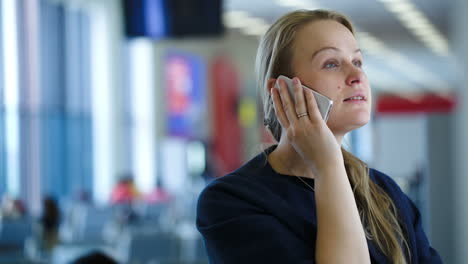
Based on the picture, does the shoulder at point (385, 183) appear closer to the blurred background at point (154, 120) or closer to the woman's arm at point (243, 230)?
the woman's arm at point (243, 230)

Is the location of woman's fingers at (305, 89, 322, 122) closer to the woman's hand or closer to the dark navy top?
the woman's hand

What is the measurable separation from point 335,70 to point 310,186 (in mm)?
230

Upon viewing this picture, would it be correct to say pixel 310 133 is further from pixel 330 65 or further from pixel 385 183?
pixel 385 183

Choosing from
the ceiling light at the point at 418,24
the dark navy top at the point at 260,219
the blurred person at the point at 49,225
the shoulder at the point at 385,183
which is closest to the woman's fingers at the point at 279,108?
the dark navy top at the point at 260,219

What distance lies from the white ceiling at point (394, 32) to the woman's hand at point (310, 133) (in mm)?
11173

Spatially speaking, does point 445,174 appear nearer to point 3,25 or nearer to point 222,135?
point 3,25

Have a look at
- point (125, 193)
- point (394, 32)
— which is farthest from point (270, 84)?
point (394, 32)

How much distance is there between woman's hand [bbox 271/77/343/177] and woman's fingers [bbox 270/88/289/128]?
2cm

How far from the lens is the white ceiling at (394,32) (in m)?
22.3

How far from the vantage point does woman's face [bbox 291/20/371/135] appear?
168 centimetres

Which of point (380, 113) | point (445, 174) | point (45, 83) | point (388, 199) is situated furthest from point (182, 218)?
point (388, 199)

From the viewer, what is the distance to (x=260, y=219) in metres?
1.60

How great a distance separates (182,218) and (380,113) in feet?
22.1

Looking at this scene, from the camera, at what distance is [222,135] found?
27391 millimetres
